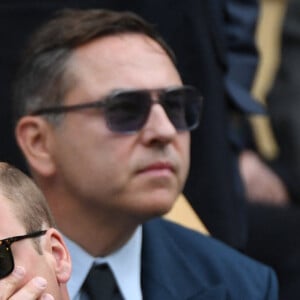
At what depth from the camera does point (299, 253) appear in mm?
5398

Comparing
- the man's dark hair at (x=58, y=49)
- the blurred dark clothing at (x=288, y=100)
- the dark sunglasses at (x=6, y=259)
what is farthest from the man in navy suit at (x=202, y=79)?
the dark sunglasses at (x=6, y=259)

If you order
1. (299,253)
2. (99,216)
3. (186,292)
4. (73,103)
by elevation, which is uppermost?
(73,103)

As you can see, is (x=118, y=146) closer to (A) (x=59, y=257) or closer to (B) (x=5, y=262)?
(A) (x=59, y=257)

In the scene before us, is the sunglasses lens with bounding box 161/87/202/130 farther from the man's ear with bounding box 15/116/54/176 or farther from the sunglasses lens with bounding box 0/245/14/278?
the sunglasses lens with bounding box 0/245/14/278

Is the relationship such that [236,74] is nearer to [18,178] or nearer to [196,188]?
[196,188]

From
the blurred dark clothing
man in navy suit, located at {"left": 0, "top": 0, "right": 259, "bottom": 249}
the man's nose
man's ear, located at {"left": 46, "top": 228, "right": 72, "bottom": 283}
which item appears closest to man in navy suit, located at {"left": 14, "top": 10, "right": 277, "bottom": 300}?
the man's nose

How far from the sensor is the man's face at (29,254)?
297cm

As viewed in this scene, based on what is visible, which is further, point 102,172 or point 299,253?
point 299,253

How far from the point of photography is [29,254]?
2.99 m

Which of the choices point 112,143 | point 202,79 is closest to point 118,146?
point 112,143

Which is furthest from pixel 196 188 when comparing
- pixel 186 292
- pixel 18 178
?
pixel 18 178

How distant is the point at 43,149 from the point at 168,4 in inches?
46.7

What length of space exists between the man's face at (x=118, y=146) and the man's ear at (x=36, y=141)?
0.9 inches

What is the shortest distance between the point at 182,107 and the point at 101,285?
578 mm
